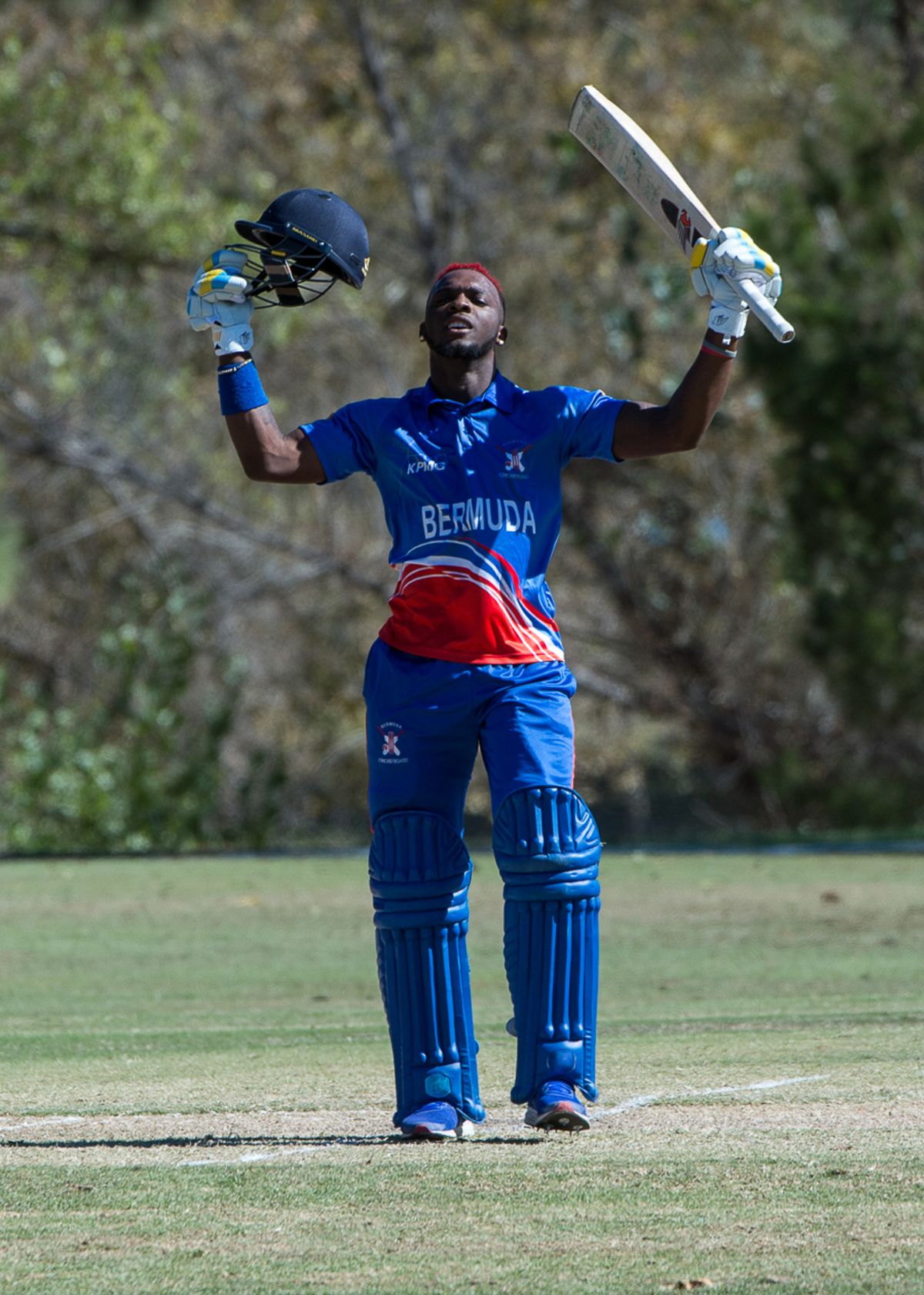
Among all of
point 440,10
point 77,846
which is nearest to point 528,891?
point 77,846

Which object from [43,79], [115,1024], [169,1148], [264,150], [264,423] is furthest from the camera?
[264,150]

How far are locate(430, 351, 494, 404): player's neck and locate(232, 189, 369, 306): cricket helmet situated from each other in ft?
1.36

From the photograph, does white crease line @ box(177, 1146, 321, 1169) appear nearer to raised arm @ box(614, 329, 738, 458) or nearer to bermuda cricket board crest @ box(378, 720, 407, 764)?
bermuda cricket board crest @ box(378, 720, 407, 764)

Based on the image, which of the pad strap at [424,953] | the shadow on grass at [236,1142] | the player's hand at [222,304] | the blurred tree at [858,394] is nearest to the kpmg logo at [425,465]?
the player's hand at [222,304]

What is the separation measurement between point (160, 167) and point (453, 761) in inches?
728

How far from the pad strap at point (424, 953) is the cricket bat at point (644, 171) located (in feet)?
5.20

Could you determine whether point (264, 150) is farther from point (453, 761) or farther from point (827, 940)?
point (453, 761)

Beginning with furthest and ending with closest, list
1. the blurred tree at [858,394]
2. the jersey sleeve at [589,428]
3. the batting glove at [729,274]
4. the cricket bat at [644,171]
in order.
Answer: the blurred tree at [858,394]
the cricket bat at [644,171]
the jersey sleeve at [589,428]
the batting glove at [729,274]

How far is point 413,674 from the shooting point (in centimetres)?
513

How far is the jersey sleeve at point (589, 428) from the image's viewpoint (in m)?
5.34

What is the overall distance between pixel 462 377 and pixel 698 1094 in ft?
6.78

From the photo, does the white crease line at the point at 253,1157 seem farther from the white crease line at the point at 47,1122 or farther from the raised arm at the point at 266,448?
the raised arm at the point at 266,448

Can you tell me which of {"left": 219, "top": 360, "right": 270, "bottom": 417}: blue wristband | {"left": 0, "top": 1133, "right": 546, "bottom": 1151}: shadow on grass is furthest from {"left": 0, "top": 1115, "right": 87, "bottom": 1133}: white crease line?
{"left": 219, "top": 360, "right": 270, "bottom": 417}: blue wristband

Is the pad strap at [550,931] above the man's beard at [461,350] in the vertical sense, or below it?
below
